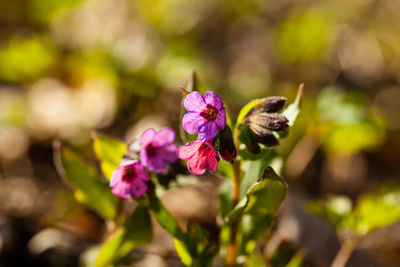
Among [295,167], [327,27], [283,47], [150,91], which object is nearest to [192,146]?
[295,167]

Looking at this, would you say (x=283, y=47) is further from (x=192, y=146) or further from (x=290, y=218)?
(x=192, y=146)

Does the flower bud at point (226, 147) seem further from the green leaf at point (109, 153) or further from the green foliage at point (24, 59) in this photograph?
the green foliage at point (24, 59)

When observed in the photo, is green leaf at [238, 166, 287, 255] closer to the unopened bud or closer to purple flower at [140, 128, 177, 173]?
the unopened bud

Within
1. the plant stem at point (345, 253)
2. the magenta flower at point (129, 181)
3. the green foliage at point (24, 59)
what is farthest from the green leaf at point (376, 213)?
the green foliage at point (24, 59)

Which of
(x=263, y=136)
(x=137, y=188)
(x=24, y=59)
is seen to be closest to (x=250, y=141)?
(x=263, y=136)

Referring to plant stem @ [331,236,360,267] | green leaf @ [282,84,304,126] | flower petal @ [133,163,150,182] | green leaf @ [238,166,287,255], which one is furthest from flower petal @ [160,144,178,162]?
plant stem @ [331,236,360,267]

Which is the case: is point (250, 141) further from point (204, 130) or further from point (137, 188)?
point (137, 188)
